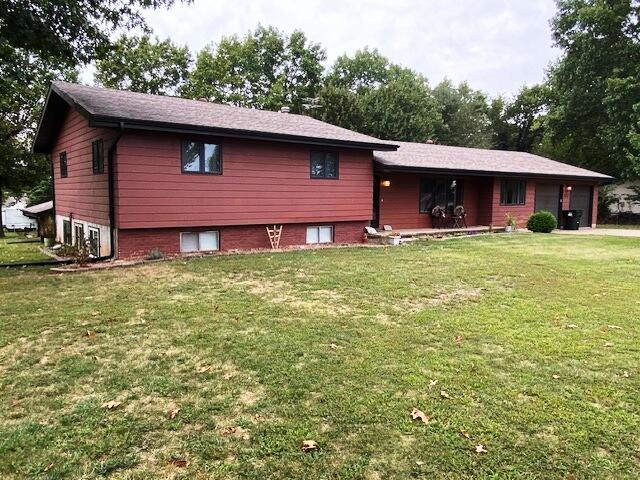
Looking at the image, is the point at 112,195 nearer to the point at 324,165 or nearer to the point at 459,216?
the point at 324,165

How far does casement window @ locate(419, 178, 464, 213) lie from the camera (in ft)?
53.0

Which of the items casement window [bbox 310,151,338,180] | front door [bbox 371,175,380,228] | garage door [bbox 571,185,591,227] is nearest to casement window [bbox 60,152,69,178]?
casement window [bbox 310,151,338,180]

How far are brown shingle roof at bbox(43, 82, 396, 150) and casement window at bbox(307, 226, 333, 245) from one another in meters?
2.41

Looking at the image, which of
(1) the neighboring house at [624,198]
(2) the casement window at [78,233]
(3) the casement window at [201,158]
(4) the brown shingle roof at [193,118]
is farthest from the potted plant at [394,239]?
(1) the neighboring house at [624,198]

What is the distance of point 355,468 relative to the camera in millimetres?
2398

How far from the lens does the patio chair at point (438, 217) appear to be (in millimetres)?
15969

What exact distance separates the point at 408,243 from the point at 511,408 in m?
10.0

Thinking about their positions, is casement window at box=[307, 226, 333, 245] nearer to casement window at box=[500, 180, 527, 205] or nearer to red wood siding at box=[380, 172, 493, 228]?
red wood siding at box=[380, 172, 493, 228]

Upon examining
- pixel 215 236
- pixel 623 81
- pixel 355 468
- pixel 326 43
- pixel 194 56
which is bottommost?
pixel 355 468

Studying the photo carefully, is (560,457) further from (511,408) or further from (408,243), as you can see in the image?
(408,243)

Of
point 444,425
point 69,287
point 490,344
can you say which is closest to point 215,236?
point 69,287

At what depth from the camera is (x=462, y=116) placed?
132 ft

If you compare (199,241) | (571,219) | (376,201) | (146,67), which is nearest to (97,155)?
(199,241)

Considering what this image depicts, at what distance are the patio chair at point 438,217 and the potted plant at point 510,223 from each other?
2500 mm
